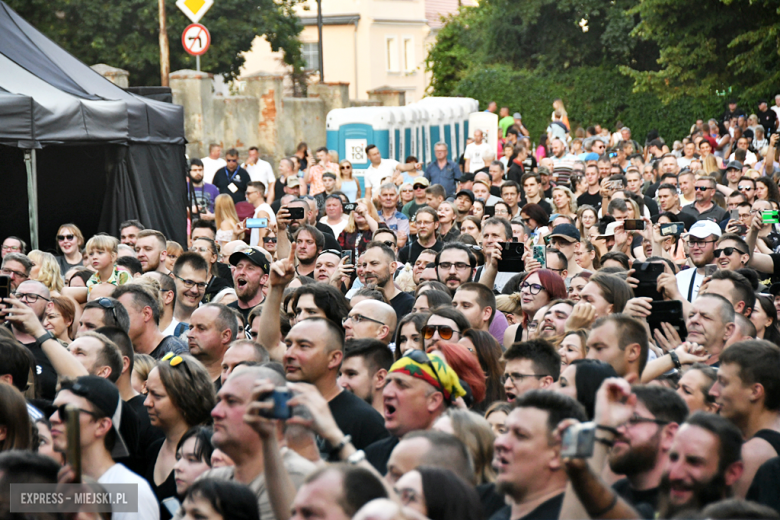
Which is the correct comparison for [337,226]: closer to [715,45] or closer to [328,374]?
[328,374]

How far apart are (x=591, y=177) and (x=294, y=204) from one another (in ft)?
15.7

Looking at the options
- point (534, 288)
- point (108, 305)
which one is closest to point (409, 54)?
point (534, 288)

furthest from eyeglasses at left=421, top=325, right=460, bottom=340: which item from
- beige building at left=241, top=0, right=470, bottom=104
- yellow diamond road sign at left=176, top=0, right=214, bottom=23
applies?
beige building at left=241, top=0, right=470, bottom=104

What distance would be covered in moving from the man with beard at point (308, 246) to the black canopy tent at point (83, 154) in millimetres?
3773

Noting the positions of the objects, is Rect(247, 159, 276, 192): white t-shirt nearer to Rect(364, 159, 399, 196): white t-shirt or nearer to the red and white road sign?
Rect(364, 159, 399, 196): white t-shirt

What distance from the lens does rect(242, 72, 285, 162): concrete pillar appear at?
24391mm

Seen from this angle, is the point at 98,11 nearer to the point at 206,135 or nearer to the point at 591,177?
the point at 206,135

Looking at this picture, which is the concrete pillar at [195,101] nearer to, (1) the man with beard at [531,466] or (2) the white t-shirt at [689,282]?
(2) the white t-shirt at [689,282]

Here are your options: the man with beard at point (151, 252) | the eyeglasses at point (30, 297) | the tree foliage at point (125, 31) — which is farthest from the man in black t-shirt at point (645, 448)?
the tree foliage at point (125, 31)

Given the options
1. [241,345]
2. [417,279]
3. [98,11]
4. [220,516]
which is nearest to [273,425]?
[220,516]

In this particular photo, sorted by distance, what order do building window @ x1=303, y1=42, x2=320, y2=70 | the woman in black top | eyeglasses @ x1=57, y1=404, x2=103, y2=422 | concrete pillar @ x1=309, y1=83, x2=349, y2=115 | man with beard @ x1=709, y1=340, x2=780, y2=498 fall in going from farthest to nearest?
1. building window @ x1=303, y1=42, x2=320, y2=70
2. concrete pillar @ x1=309, y1=83, x2=349, y2=115
3. the woman in black top
4. man with beard @ x1=709, y1=340, x2=780, y2=498
5. eyeglasses @ x1=57, y1=404, x2=103, y2=422

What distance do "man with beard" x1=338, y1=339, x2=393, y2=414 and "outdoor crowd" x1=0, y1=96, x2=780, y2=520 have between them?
0.04ft

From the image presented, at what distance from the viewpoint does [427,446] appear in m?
3.81

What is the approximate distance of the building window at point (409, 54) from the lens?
5578 centimetres
